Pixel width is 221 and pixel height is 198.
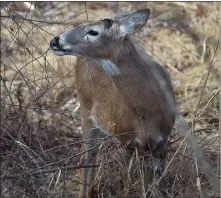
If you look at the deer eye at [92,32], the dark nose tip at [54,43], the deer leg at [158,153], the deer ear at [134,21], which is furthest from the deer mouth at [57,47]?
the deer leg at [158,153]

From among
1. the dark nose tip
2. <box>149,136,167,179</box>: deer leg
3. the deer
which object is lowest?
<box>149,136,167,179</box>: deer leg

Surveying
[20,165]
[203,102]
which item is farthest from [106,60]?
[203,102]

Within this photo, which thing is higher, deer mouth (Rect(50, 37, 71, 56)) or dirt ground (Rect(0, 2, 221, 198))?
deer mouth (Rect(50, 37, 71, 56))

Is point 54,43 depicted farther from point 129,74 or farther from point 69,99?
point 69,99

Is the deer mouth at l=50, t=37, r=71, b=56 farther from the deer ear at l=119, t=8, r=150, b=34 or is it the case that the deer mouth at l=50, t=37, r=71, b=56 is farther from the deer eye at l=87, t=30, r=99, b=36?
the deer ear at l=119, t=8, r=150, b=34

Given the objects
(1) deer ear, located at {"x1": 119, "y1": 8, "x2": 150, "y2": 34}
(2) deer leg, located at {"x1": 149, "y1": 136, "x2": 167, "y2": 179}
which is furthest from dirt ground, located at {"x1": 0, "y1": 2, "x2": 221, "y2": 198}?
(1) deer ear, located at {"x1": 119, "y1": 8, "x2": 150, "y2": 34}

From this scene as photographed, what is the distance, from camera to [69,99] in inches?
340

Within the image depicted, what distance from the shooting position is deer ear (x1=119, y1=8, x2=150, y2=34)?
560 cm

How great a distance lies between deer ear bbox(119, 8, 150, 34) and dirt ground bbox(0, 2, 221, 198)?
38 centimetres

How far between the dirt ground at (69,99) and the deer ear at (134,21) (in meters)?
0.38

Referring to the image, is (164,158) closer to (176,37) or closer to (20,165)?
(20,165)

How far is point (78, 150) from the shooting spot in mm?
6816

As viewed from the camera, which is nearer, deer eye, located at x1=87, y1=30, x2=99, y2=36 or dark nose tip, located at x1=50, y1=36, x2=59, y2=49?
dark nose tip, located at x1=50, y1=36, x2=59, y2=49

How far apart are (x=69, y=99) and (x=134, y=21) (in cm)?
315
